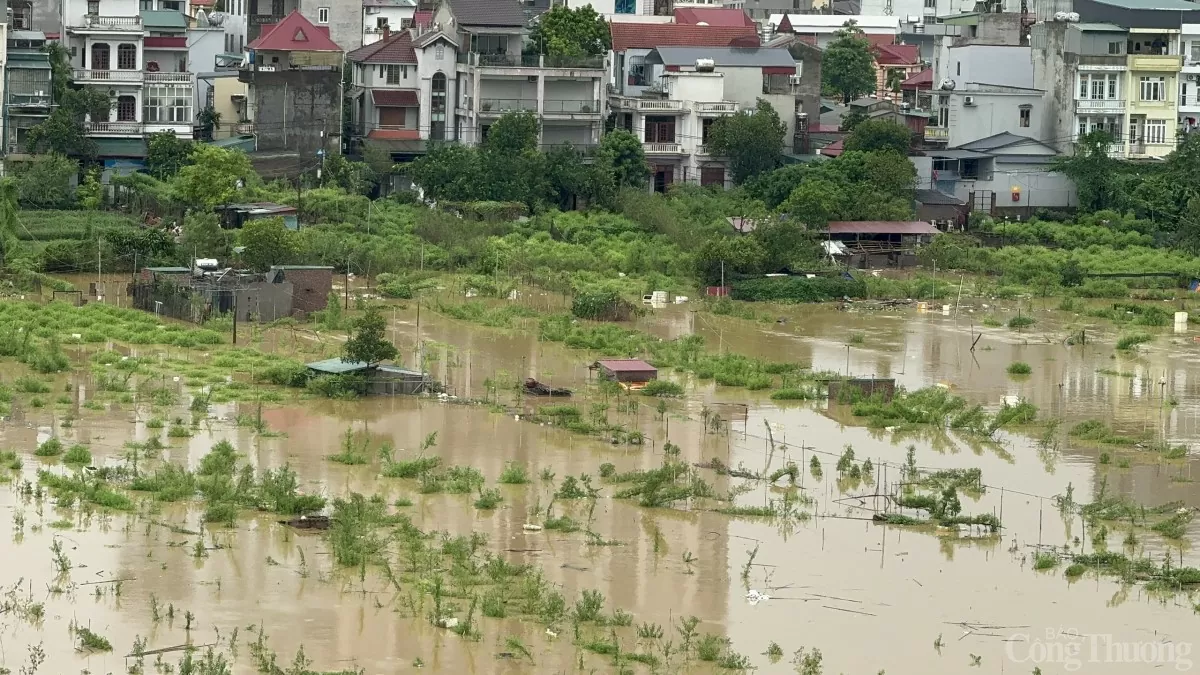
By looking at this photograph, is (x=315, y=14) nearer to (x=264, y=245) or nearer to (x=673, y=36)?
(x=673, y=36)

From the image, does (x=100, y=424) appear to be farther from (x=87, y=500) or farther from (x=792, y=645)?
(x=792, y=645)

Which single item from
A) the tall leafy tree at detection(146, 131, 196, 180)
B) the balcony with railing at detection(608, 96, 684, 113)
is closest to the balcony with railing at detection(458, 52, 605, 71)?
the balcony with railing at detection(608, 96, 684, 113)

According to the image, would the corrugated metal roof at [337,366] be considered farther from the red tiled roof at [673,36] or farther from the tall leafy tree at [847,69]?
the tall leafy tree at [847,69]

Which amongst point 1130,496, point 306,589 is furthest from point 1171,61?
point 306,589

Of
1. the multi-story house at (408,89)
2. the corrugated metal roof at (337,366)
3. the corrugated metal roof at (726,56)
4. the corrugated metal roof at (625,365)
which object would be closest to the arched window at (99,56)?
the multi-story house at (408,89)

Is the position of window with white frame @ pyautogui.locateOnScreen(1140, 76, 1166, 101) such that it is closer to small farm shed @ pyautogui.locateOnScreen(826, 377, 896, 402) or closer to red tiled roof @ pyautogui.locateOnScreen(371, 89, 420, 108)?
red tiled roof @ pyautogui.locateOnScreen(371, 89, 420, 108)

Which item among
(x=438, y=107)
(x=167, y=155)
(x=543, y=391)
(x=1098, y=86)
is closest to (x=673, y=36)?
(x=438, y=107)
